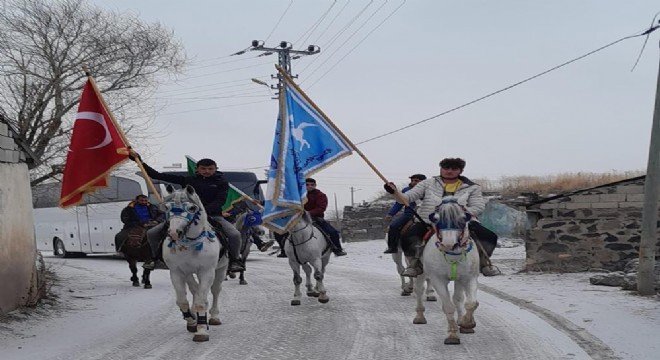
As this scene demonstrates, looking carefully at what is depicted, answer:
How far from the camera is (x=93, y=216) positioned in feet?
85.0

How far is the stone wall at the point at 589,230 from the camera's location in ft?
52.8

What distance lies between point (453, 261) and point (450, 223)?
0.60m

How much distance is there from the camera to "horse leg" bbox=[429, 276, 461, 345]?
8.03m

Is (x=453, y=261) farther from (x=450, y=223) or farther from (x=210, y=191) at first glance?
(x=210, y=191)

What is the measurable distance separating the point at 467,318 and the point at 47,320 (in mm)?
6585

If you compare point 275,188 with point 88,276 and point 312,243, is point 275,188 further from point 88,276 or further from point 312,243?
point 88,276

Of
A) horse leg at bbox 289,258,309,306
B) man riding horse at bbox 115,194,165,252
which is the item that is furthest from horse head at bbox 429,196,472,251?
man riding horse at bbox 115,194,165,252

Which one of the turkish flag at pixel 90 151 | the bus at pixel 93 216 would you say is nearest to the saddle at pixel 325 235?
the turkish flag at pixel 90 151

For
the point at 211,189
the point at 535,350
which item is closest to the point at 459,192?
the point at 535,350

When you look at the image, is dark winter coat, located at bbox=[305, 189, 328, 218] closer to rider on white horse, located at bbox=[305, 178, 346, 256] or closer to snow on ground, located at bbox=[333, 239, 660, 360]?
rider on white horse, located at bbox=[305, 178, 346, 256]

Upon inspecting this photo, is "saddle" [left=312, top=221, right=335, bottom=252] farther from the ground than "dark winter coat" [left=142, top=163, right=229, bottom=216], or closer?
closer

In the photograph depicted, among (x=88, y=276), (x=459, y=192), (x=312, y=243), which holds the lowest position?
(x=88, y=276)

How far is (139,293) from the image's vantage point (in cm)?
1454

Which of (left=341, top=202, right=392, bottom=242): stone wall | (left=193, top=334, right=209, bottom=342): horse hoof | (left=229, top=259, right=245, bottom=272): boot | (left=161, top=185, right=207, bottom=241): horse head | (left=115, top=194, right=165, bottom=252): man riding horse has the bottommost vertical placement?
(left=341, top=202, right=392, bottom=242): stone wall
